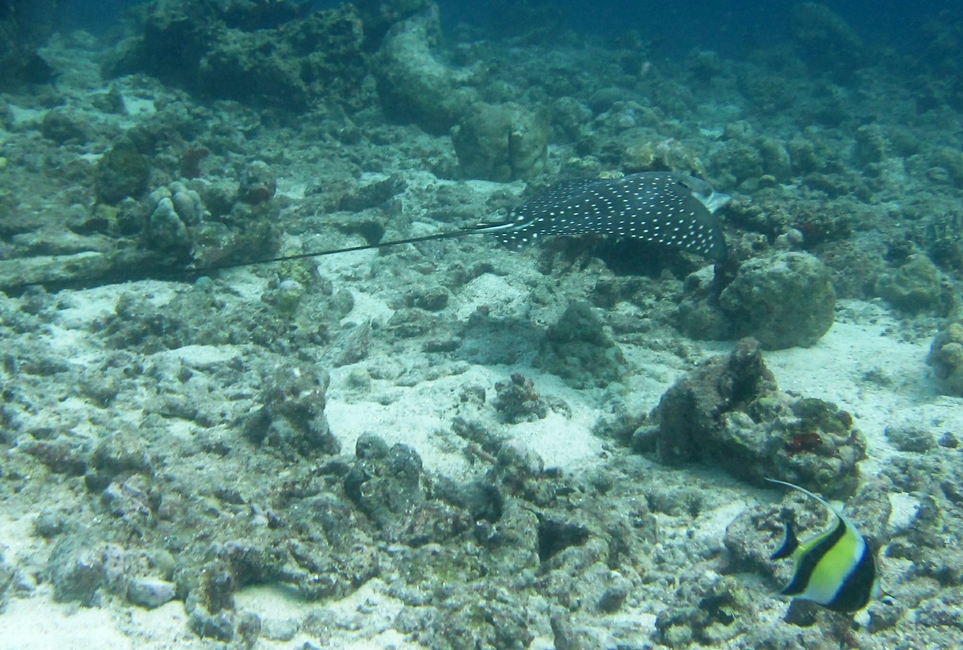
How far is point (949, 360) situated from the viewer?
4.70 meters

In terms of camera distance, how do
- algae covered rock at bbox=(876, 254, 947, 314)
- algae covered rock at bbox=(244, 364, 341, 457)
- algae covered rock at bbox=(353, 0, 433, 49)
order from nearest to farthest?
1. algae covered rock at bbox=(244, 364, 341, 457)
2. algae covered rock at bbox=(876, 254, 947, 314)
3. algae covered rock at bbox=(353, 0, 433, 49)

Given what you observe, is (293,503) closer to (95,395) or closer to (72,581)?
(72,581)

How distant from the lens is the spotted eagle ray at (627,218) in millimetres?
5203

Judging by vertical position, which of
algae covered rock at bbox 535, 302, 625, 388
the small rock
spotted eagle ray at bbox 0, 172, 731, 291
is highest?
spotted eagle ray at bbox 0, 172, 731, 291

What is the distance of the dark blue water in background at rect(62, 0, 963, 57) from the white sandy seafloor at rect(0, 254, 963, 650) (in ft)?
71.8

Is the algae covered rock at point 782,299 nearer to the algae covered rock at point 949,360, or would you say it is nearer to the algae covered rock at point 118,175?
the algae covered rock at point 949,360

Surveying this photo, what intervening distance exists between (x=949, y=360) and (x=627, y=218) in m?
3.12

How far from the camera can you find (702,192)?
6438 mm

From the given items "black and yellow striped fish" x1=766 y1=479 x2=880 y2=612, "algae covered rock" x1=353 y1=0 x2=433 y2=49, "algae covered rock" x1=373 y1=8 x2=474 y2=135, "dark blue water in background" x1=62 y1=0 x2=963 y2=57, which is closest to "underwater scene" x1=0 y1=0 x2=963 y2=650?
"black and yellow striped fish" x1=766 y1=479 x2=880 y2=612

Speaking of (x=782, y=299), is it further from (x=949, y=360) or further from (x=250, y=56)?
(x=250, y=56)

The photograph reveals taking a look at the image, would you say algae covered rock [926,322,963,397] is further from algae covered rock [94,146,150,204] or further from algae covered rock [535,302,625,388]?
algae covered rock [94,146,150,204]

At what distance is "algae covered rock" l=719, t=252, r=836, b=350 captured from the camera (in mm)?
5250

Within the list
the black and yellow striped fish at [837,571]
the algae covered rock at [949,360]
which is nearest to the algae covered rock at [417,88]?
the algae covered rock at [949,360]

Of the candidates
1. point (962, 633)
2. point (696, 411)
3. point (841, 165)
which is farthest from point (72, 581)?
point (841, 165)
